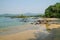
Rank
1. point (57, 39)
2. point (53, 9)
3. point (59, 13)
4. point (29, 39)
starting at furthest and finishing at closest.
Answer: point (53, 9) < point (59, 13) < point (29, 39) < point (57, 39)

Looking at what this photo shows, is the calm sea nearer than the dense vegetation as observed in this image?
Yes

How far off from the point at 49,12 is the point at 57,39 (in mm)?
53702

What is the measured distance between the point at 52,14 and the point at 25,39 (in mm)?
51319

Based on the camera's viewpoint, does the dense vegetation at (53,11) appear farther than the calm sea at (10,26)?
Yes

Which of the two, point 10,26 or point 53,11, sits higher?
point 53,11

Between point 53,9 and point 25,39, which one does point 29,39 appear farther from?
point 53,9

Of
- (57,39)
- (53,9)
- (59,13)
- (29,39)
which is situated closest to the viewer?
(57,39)

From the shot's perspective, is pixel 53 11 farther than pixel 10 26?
Yes

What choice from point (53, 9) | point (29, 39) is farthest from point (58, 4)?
point (29, 39)

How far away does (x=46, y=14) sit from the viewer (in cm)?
6581

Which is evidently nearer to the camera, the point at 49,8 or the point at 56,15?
the point at 56,15

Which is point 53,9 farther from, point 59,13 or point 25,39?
point 25,39

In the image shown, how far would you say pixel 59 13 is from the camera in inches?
2290

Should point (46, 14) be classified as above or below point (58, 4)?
below
